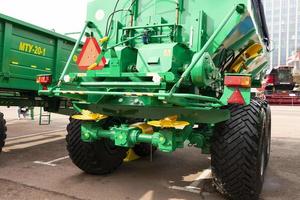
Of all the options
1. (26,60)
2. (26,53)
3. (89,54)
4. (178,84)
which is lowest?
(178,84)

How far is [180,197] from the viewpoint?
4.50m

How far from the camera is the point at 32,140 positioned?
871 cm

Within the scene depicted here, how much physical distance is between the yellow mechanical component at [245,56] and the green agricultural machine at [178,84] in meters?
0.12

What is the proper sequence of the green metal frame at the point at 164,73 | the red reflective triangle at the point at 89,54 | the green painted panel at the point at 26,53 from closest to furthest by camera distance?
the green metal frame at the point at 164,73 → the red reflective triangle at the point at 89,54 → the green painted panel at the point at 26,53

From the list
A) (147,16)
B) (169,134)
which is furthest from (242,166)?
(147,16)

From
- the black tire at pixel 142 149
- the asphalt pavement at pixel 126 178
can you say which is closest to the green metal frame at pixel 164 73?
the asphalt pavement at pixel 126 178

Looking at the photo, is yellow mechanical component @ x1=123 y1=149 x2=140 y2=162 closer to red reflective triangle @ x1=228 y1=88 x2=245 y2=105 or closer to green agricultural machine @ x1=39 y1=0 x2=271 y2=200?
green agricultural machine @ x1=39 y1=0 x2=271 y2=200

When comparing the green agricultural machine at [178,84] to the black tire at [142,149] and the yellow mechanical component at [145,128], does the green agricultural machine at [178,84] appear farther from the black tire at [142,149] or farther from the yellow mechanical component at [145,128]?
the black tire at [142,149]

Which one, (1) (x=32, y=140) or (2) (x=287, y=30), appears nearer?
(1) (x=32, y=140)

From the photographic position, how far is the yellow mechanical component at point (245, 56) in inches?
202

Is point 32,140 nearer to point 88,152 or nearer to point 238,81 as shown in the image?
point 88,152

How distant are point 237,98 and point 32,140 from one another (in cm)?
623

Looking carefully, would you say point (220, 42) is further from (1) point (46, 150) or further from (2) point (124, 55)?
(1) point (46, 150)

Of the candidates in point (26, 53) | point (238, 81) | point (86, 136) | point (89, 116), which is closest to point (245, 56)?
point (238, 81)
